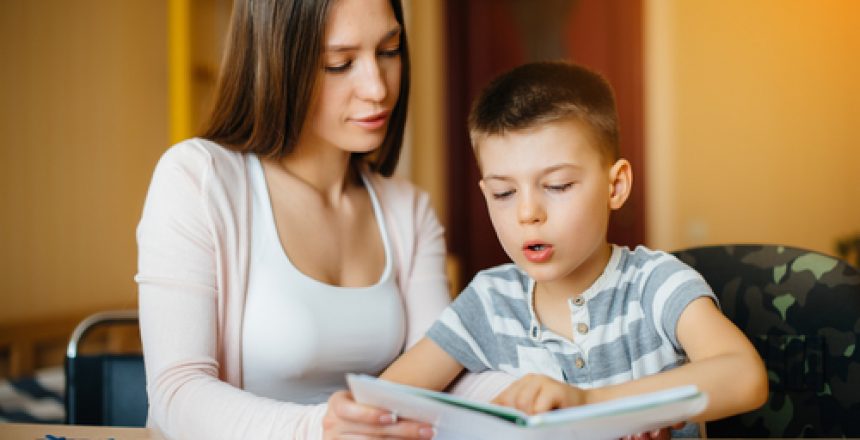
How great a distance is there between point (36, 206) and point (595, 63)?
2880mm

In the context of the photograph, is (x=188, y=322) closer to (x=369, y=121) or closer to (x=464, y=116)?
(x=369, y=121)

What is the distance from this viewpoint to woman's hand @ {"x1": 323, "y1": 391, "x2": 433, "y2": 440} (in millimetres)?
907

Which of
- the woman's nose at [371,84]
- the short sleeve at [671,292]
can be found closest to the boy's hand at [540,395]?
the short sleeve at [671,292]

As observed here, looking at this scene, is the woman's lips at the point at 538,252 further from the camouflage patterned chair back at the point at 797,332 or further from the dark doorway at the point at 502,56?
the dark doorway at the point at 502,56

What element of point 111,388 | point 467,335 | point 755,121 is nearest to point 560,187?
point 467,335

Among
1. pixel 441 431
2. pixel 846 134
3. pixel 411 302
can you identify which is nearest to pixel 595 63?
pixel 846 134

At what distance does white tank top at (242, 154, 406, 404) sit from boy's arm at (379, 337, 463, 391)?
0.17 meters

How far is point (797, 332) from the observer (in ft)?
4.47

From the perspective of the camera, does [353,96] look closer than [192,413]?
No

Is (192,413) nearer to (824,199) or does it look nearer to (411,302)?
(411,302)

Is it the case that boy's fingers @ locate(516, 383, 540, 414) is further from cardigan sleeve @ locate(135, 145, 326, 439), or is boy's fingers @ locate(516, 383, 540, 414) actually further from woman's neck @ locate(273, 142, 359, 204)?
woman's neck @ locate(273, 142, 359, 204)

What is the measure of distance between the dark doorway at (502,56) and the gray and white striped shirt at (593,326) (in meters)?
3.12

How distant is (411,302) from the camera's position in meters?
1.56

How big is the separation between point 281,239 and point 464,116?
→ 129 inches
